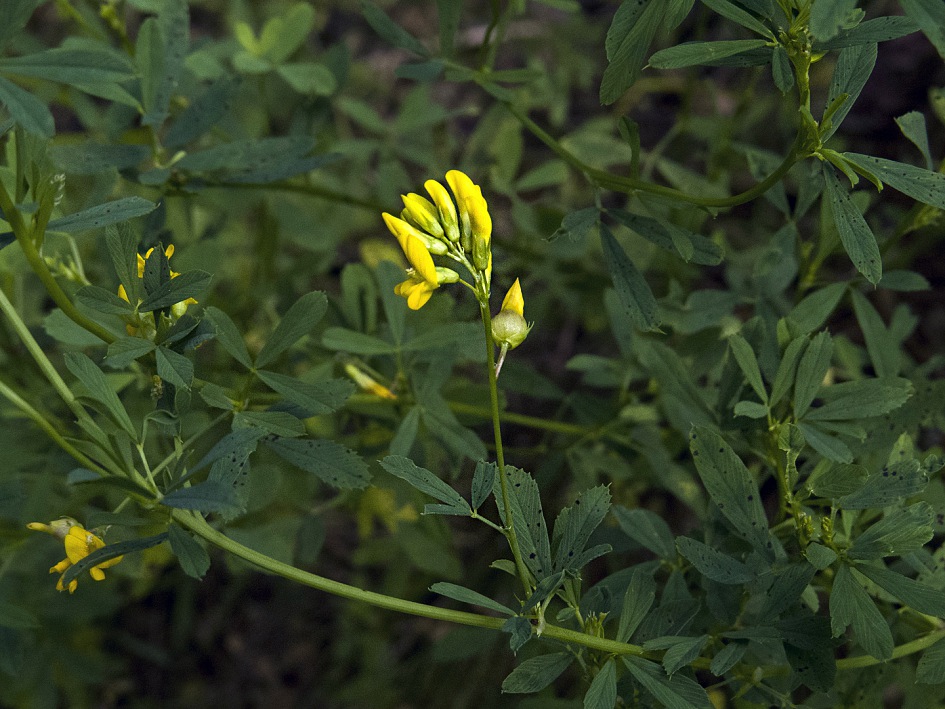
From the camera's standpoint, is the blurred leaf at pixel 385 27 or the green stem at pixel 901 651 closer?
the green stem at pixel 901 651

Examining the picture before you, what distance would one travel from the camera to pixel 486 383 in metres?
1.59

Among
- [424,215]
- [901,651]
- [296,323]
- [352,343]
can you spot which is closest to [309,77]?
[352,343]

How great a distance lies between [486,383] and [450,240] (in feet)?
2.29

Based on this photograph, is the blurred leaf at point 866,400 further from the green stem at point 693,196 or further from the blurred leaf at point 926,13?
the blurred leaf at point 926,13

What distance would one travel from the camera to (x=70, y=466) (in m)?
1.39

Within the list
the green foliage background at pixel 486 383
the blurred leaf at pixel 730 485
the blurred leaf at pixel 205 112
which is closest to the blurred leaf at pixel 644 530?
the green foliage background at pixel 486 383

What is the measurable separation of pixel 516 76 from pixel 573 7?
15 centimetres

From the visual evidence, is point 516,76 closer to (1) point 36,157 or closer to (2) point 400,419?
(2) point 400,419

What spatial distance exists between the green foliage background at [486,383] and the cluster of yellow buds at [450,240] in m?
0.18

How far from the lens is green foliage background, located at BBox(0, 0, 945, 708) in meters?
0.95

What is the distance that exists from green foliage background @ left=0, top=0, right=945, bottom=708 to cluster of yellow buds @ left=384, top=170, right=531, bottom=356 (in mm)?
184

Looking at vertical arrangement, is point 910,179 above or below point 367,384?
above

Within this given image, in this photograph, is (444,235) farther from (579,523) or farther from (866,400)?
(866,400)

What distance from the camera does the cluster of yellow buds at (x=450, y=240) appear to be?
2.91 ft
